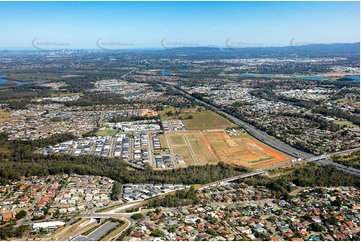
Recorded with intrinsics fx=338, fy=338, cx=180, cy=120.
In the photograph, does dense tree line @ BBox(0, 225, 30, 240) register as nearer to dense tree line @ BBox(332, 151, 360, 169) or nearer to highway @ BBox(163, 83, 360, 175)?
highway @ BBox(163, 83, 360, 175)

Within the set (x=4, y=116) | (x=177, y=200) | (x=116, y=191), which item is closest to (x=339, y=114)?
(x=177, y=200)

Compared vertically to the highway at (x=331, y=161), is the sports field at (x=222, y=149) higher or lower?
lower

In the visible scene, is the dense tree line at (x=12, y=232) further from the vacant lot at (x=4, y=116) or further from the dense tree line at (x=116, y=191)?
the vacant lot at (x=4, y=116)

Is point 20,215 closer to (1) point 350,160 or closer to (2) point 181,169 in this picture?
(2) point 181,169

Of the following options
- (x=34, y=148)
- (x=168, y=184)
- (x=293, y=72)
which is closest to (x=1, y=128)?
(x=34, y=148)

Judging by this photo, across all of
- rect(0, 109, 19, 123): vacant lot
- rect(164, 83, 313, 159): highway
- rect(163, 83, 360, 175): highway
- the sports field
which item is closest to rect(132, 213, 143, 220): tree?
the sports field

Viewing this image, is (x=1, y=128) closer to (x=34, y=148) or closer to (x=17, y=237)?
(x=34, y=148)

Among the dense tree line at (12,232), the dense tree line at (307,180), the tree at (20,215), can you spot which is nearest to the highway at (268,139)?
the dense tree line at (307,180)
